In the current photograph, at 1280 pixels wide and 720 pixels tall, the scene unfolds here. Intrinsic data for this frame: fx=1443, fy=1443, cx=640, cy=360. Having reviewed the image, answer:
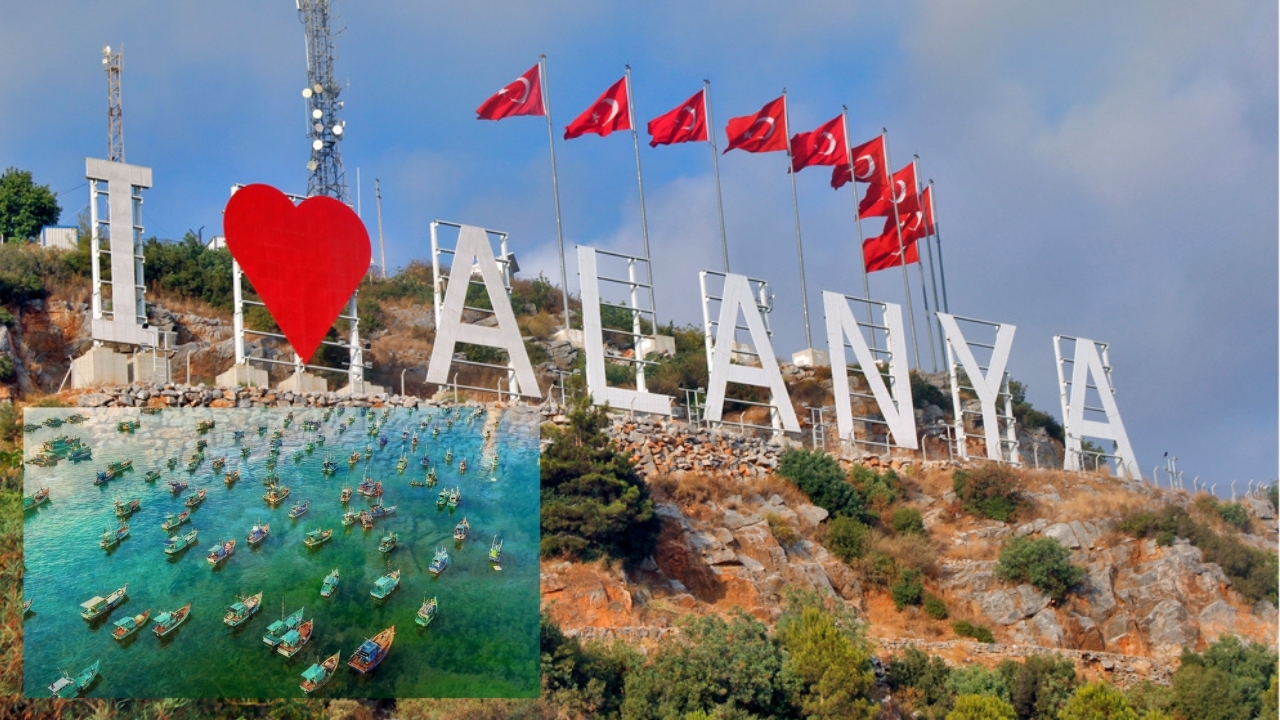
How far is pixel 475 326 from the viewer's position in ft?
109

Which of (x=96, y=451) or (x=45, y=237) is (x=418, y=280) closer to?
(x=45, y=237)

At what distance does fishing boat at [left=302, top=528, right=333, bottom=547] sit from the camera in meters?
21.4

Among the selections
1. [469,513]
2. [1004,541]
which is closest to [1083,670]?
[1004,541]

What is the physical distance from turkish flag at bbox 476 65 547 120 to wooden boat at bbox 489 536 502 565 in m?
18.4

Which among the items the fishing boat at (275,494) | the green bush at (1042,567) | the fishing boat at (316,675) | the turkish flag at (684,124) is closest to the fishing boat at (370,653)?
the fishing boat at (316,675)

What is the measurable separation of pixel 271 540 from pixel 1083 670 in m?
16.8

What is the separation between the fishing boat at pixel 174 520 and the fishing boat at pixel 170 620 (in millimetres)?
1525

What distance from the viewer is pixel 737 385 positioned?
42562 millimetres

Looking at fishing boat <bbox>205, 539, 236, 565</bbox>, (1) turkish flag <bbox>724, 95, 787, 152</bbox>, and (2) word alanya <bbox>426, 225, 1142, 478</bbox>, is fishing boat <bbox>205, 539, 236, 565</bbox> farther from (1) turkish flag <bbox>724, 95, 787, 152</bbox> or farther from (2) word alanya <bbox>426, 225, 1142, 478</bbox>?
(1) turkish flag <bbox>724, 95, 787, 152</bbox>

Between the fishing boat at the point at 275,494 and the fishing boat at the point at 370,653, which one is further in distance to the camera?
the fishing boat at the point at 275,494

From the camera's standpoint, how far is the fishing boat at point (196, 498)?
21.5 meters

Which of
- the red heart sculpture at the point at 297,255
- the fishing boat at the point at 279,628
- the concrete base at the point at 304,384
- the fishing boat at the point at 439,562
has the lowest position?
the fishing boat at the point at 279,628

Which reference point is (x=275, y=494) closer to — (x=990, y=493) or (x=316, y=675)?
(x=316, y=675)

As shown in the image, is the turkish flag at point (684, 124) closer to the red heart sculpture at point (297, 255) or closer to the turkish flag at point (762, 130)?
the turkish flag at point (762, 130)
